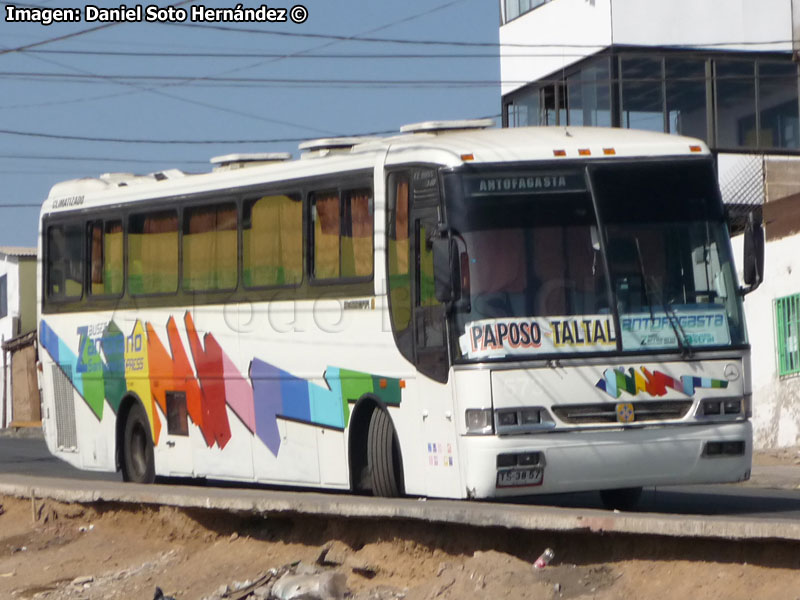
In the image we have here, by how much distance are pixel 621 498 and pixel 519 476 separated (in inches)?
87.0

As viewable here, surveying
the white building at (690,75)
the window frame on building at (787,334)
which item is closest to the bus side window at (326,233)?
the window frame on building at (787,334)

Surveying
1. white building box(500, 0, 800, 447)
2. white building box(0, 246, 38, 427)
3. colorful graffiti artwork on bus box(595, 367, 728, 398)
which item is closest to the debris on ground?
colorful graffiti artwork on bus box(595, 367, 728, 398)

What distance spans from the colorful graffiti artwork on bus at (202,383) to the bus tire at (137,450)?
227 mm

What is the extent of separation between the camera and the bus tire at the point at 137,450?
16.2 metres

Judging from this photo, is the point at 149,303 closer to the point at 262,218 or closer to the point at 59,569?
the point at 262,218

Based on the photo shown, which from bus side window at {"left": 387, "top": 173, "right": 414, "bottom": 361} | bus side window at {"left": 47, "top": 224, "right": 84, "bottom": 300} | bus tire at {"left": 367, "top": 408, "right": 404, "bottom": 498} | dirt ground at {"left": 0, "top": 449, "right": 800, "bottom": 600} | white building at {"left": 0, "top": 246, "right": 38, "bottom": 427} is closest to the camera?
dirt ground at {"left": 0, "top": 449, "right": 800, "bottom": 600}

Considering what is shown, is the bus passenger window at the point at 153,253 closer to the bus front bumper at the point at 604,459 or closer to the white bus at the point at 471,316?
the white bus at the point at 471,316

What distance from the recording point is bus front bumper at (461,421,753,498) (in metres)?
11.0

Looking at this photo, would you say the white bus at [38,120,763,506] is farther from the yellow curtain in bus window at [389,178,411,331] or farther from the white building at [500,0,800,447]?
the white building at [500,0,800,447]

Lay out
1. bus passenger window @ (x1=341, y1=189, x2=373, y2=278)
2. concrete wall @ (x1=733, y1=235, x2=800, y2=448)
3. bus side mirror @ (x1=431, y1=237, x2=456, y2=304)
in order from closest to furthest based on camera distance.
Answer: bus side mirror @ (x1=431, y1=237, x2=456, y2=304)
bus passenger window @ (x1=341, y1=189, x2=373, y2=278)
concrete wall @ (x1=733, y1=235, x2=800, y2=448)

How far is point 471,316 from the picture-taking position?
1127 cm

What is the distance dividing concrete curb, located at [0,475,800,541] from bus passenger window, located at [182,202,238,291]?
2.12 meters

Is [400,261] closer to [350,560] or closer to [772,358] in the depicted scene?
[350,560]

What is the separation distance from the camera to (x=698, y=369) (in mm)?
11344
